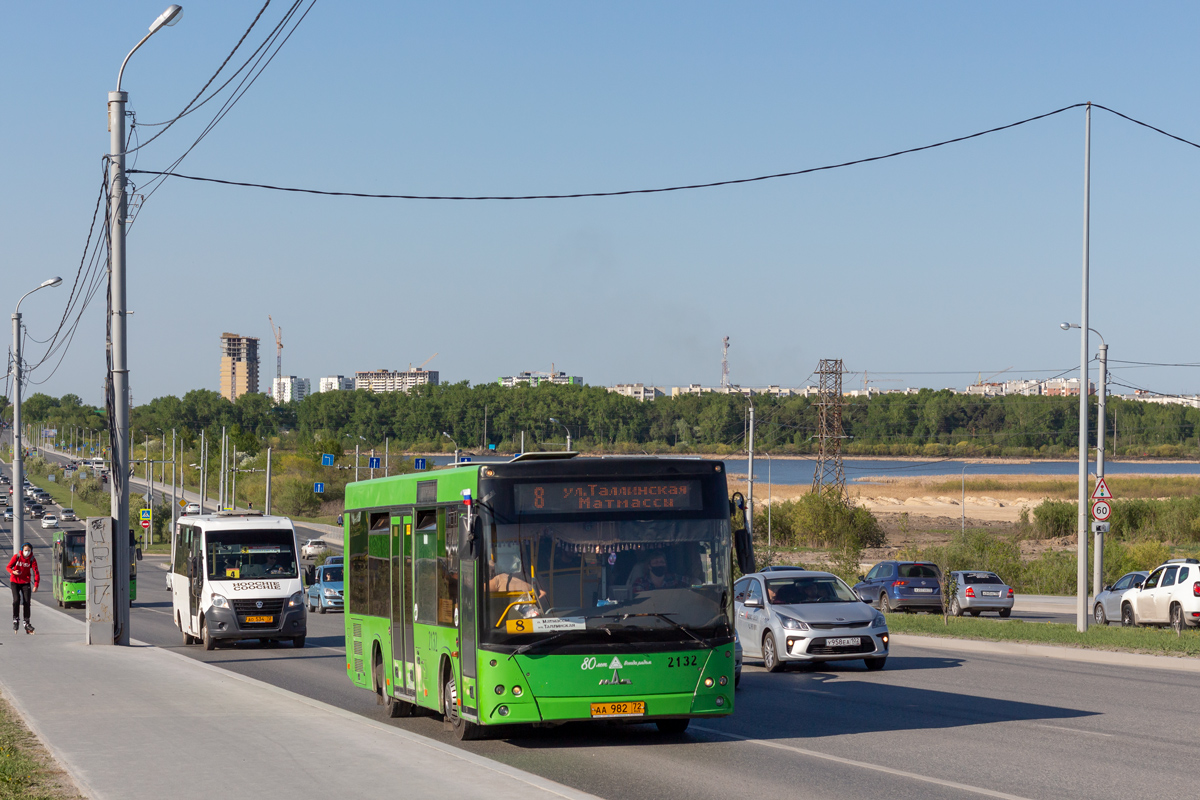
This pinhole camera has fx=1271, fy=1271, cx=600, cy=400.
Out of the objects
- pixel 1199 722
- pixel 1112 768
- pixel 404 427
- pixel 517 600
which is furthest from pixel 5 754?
pixel 404 427

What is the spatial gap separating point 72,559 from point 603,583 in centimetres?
3971

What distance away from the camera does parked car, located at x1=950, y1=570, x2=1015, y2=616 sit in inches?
1481

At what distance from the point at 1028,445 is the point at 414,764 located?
166315 millimetres

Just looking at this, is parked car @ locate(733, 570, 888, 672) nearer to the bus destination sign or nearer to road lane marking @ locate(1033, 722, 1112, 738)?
road lane marking @ locate(1033, 722, 1112, 738)

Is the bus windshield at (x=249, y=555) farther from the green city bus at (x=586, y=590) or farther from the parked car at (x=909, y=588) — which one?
the parked car at (x=909, y=588)

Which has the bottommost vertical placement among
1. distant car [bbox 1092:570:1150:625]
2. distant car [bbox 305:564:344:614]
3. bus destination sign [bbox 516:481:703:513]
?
distant car [bbox 305:564:344:614]

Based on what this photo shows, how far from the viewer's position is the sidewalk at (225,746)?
910 centimetres

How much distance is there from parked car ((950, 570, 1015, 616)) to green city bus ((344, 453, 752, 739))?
27237 mm

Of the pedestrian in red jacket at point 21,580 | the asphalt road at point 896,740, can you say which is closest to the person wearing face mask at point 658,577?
the asphalt road at point 896,740

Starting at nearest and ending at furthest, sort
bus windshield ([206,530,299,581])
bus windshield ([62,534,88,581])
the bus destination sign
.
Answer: the bus destination sign → bus windshield ([206,530,299,581]) → bus windshield ([62,534,88,581])

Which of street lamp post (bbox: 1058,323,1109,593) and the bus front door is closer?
the bus front door


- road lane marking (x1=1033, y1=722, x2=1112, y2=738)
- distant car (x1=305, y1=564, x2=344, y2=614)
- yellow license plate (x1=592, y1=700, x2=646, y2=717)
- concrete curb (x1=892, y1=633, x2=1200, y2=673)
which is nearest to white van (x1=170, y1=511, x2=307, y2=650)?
concrete curb (x1=892, y1=633, x2=1200, y2=673)

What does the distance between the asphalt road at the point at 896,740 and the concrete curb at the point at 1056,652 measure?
2.31 feet

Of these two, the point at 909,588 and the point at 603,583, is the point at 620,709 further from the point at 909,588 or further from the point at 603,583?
the point at 909,588
